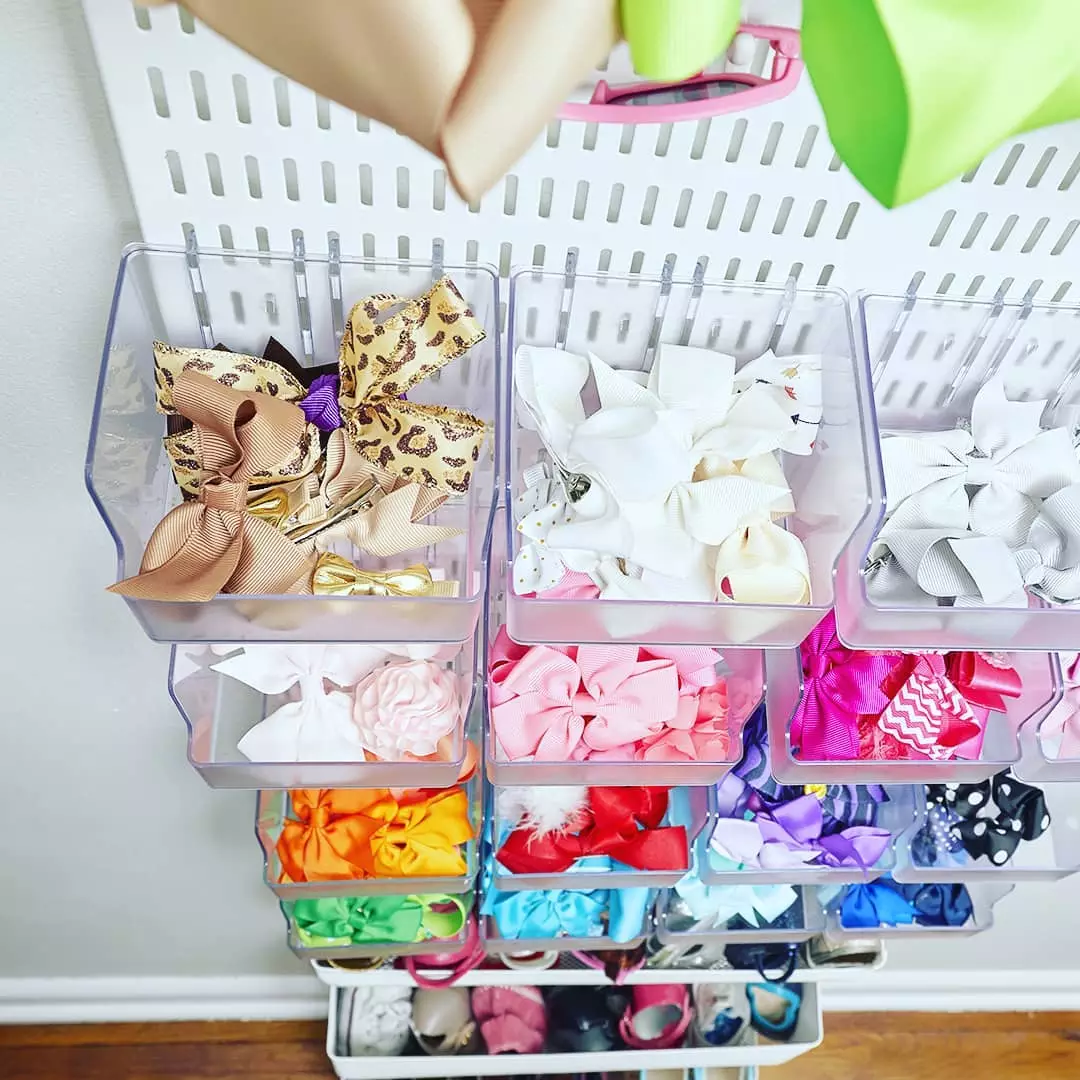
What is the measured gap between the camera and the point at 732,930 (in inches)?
60.1

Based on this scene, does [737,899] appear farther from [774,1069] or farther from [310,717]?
[774,1069]

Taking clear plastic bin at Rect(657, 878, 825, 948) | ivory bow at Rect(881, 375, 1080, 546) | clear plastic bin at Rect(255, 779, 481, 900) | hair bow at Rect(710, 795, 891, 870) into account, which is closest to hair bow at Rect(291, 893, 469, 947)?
clear plastic bin at Rect(255, 779, 481, 900)

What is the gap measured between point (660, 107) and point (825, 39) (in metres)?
0.13

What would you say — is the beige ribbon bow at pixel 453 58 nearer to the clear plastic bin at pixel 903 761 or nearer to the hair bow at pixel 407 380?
the hair bow at pixel 407 380

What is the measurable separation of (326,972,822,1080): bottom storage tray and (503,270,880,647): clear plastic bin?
1.16m

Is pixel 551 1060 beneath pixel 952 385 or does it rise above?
beneath

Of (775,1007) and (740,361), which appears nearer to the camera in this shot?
(740,361)

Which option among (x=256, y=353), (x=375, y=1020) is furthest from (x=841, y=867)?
(x=375, y=1020)

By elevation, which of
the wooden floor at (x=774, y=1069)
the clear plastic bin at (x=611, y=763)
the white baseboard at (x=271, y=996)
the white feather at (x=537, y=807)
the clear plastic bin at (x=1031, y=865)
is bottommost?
the wooden floor at (x=774, y=1069)

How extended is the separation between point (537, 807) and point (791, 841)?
30 cm

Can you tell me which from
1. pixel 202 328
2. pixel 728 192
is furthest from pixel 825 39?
pixel 202 328

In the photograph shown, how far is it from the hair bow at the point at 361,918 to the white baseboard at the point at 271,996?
0.78m

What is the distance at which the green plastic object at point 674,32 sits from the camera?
0.44 metres

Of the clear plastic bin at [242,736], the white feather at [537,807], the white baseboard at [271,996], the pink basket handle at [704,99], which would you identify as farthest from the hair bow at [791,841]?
the white baseboard at [271,996]
